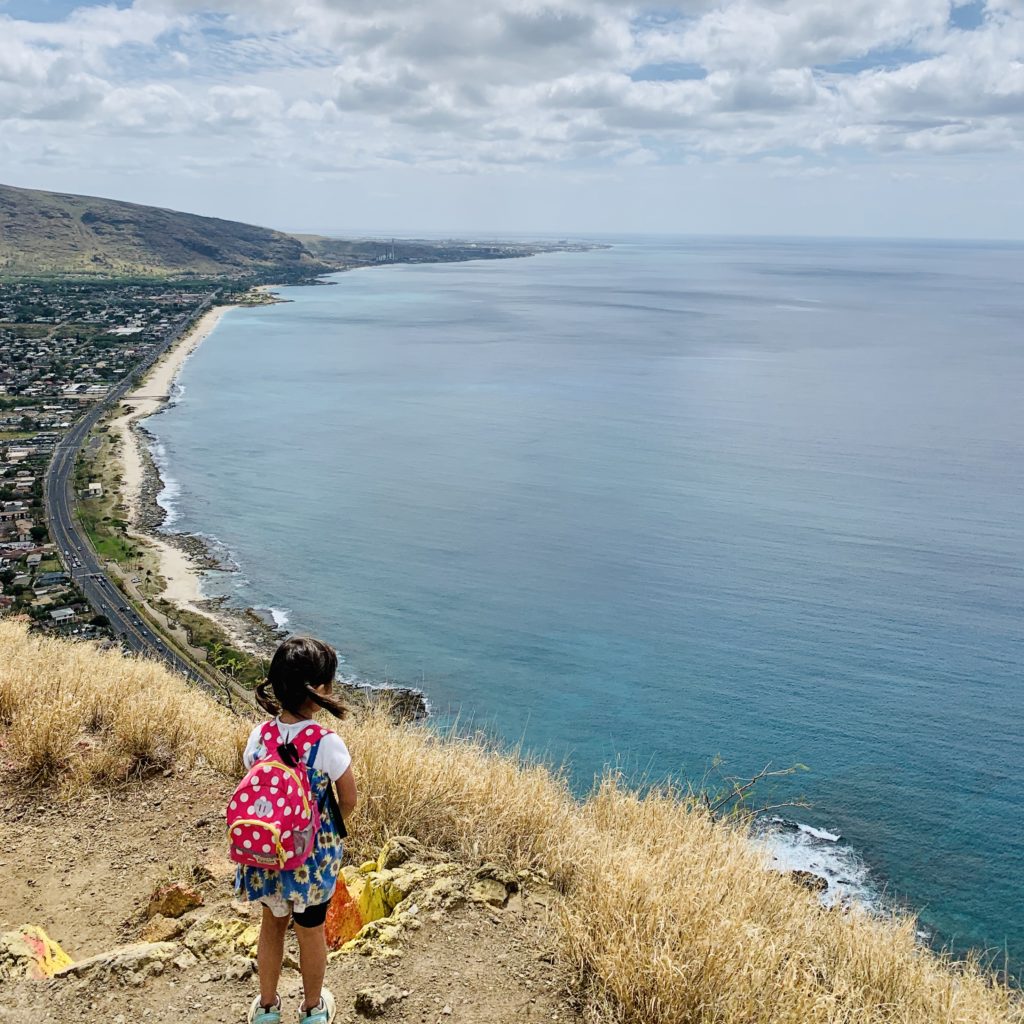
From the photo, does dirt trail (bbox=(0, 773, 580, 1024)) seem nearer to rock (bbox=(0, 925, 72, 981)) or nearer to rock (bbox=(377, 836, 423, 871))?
rock (bbox=(0, 925, 72, 981))

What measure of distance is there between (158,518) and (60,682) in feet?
123

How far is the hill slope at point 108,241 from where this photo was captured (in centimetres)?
15450

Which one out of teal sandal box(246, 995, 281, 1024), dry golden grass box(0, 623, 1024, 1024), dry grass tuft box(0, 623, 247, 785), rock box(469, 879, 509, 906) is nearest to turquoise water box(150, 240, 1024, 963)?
dry golden grass box(0, 623, 1024, 1024)

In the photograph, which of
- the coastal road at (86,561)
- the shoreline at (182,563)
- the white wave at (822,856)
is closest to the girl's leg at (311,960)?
the shoreline at (182,563)

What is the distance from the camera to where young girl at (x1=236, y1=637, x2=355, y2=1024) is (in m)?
3.42

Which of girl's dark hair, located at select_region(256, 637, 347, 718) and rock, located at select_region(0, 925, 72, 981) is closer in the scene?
girl's dark hair, located at select_region(256, 637, 347, 718)

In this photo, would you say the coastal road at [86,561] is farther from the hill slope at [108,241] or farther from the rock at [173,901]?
the hill slope at [108,241]

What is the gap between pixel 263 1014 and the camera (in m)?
3.61

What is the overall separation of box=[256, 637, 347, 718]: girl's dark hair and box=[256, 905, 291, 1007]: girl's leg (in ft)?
3.03

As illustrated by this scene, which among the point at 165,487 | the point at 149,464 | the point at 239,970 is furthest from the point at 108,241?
the point at 239,970

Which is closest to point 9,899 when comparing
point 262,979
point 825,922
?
point 262,979

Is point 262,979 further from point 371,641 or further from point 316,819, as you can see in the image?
point 371,641

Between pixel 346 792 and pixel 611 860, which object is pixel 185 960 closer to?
pixel 346 792

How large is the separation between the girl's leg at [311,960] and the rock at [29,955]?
1386mm
